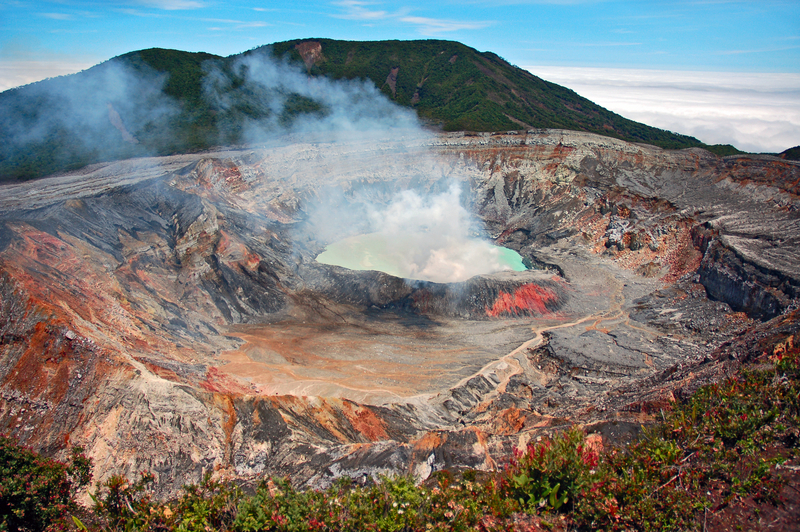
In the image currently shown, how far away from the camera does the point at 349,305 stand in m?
39.1

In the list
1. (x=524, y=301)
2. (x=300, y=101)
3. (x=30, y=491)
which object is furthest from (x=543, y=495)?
(x=300, y=101)

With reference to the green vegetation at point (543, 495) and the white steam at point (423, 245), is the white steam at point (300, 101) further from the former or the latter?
the green vegetation at point (543, 495)

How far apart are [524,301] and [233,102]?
65921mm

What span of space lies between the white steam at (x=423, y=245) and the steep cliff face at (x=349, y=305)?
2700 millimetres

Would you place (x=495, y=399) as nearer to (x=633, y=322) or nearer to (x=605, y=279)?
(x=633, y=322)

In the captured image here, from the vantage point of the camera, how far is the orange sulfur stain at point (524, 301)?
39.0m

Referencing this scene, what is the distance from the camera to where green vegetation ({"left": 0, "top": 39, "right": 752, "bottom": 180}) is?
2506 inches

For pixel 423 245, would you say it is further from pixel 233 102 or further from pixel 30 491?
pixel 233 102

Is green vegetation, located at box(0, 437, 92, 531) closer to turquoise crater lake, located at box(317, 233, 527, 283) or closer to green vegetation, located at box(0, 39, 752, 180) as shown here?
turquoise crater lake, located at box(317, 233, 527, 283)

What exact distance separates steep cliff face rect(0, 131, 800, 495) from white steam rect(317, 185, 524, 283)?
8.86 feet

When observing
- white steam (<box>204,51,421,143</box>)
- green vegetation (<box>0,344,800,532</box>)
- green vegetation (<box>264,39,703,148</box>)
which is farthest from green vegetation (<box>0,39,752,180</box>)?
green vegetation (<box>0,344,800,532</box>)

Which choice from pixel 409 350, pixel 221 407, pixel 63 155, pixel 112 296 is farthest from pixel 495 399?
pixel 63 155

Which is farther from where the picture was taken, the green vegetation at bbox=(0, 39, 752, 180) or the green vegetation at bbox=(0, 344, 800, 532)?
the green vegetation at bbox=(0, 39, 752, 180)

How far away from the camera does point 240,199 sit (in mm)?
52406
